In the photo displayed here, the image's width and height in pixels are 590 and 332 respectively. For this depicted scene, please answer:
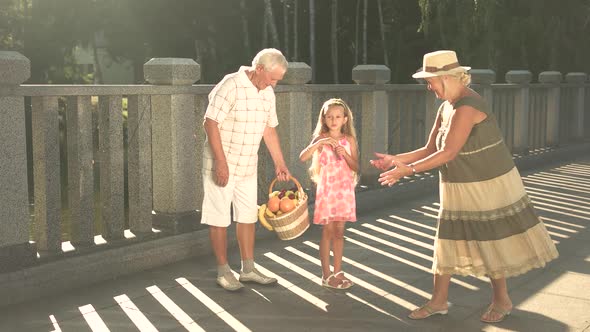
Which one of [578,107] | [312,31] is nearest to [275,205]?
[578,107]

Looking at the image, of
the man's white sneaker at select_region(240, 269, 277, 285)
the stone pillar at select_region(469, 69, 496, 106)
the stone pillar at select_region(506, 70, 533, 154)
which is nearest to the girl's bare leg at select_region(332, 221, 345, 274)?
the man's white sneaker at select_region(240, 269, 277, 285)

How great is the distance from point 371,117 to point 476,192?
517 cm

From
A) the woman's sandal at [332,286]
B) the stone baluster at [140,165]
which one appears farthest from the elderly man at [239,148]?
the stone baluster at [140,165]

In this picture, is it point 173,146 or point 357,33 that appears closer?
point 173,146

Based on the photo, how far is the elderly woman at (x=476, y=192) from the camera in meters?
5.04

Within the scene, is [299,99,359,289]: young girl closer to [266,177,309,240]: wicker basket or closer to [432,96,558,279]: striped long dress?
[266,177,309,240]: wicker basket

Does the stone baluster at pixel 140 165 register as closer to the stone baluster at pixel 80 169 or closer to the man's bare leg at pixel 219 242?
the stone baluster at pixel 80 169

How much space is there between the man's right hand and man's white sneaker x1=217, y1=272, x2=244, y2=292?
0.68m

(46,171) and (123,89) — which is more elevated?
(123,89)

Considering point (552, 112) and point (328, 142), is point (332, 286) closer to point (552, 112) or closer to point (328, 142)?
point (328, 142)

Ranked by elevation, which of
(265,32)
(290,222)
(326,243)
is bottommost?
(326,243)

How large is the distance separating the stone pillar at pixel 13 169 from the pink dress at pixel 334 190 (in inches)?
78.1

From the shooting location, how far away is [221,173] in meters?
5.92

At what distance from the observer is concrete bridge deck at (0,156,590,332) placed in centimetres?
530
